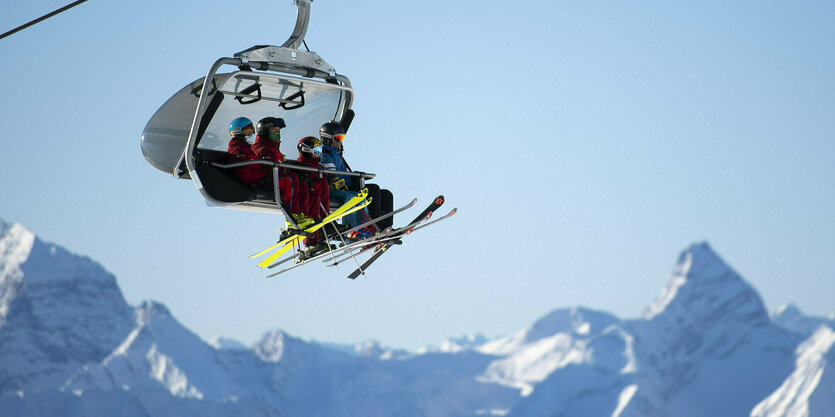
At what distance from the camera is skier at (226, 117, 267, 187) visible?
21.9 metres

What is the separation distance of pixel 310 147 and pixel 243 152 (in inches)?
48.3

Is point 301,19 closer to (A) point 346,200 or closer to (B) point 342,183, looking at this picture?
(B) point 342,183

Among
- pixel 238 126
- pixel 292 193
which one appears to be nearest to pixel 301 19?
pixel 238 126

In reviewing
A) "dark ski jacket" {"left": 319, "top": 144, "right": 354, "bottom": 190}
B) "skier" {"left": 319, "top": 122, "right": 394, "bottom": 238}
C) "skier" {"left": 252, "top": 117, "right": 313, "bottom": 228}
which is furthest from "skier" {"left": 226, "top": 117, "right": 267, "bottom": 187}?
"skier" {"left": 319, "top": 122, "right": 394, "bottom": 238}

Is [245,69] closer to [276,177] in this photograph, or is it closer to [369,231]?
[276,177]

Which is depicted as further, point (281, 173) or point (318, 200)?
point (318, 200)

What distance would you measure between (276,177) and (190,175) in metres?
1.52

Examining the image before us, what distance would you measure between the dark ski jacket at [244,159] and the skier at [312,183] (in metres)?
0.79

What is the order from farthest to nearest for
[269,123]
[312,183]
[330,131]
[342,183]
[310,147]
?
[342,183], [330,131], [312,183], [310,147], [269,123]

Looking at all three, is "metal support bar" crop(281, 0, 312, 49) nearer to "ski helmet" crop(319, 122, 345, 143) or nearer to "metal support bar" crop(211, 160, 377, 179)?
"ski helmet" crop(319, 122, 345, 143)

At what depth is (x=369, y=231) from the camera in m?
22.9

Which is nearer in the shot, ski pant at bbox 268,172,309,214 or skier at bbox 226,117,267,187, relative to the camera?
ski pant at bbox 268,172,309,214

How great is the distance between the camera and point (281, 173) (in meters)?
21.8

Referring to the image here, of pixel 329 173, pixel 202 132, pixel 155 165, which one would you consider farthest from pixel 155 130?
pixel 329 173
